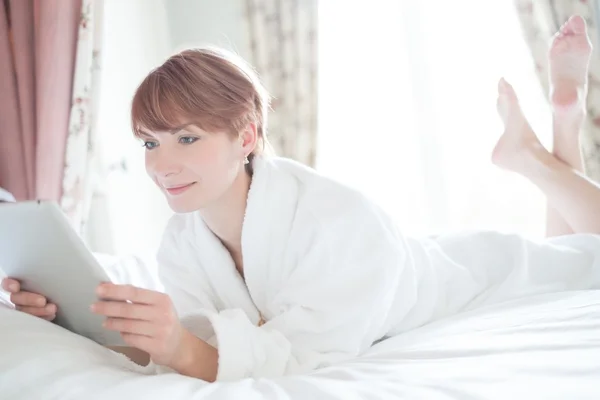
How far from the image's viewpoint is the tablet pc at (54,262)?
2.21 feet

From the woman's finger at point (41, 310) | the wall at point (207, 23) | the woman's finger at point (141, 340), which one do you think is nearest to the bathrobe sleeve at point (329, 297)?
the woman's finger at point (141, 340)

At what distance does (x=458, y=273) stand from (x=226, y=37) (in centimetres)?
185

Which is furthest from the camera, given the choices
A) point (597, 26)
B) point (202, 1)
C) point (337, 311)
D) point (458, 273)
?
point (202, 1)

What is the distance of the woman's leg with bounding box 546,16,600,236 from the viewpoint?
155cm

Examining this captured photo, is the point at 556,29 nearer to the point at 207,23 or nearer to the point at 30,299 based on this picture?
the point at 207,23

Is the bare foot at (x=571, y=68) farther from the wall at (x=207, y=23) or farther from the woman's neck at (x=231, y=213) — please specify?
the wall at (x=207, y=23)

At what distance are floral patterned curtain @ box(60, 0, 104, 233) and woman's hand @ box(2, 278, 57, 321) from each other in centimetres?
94

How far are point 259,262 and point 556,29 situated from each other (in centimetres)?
164

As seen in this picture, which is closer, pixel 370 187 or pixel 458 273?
pixel 458 273

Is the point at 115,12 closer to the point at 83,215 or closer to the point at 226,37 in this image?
the point at 226,37

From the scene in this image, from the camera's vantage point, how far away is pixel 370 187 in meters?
2.62

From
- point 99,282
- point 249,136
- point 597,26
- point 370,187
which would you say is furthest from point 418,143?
point 99,282

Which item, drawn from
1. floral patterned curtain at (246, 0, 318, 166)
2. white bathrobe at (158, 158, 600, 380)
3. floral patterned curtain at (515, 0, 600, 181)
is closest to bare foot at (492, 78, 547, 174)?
white bathrobe at (158, 158, 600, 380)

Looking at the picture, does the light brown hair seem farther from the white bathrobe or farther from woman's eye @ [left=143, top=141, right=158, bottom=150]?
the white bathrobe
